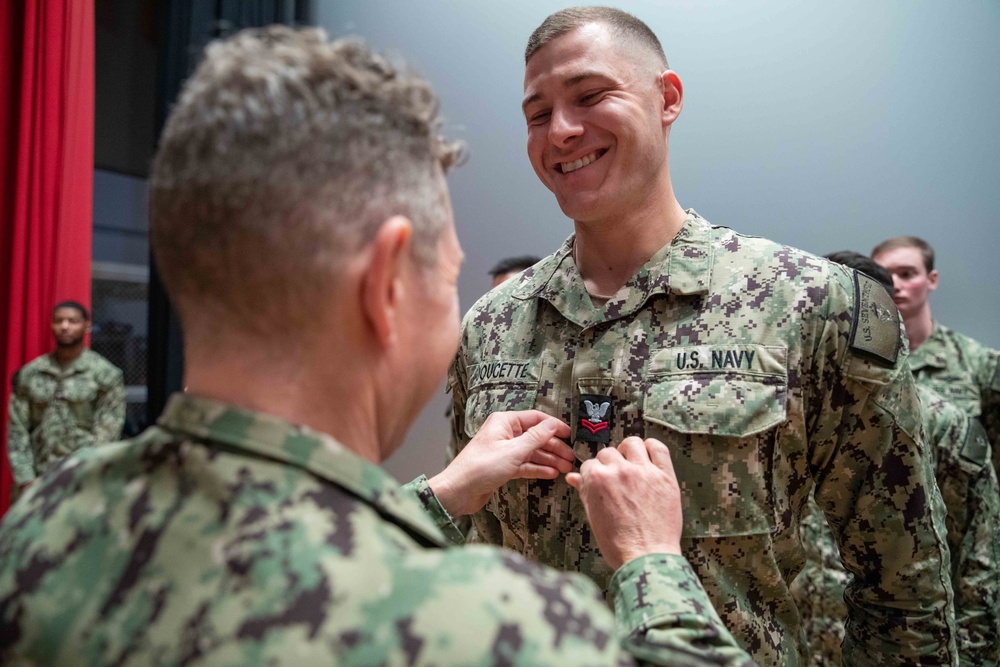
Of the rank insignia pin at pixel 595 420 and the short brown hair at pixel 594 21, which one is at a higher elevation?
the short brown hair at pixel 594 21

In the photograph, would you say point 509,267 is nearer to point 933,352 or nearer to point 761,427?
point 933,352

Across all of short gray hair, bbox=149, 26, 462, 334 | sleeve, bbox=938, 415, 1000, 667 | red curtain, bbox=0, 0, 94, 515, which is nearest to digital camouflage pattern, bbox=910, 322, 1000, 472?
sleeve, bbox=938, 415, 1000, 667

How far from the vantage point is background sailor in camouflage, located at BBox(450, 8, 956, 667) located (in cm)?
124

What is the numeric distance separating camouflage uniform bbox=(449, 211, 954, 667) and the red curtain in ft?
15.5

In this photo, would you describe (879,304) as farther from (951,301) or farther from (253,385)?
(951,301)

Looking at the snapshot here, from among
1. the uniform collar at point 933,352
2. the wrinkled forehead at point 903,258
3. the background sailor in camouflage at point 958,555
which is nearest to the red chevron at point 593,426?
the background sailor in camouflage at point 958,555

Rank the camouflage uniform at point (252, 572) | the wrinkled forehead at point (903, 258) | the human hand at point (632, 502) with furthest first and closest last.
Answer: the wrinkled forehead at point (903, 258) → the human hand at point (632, 502) → the camouflage uniform at point (252, 572)

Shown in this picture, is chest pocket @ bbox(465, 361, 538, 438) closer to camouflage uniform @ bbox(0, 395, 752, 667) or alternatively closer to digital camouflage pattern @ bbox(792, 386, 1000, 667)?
camouflage uniform @ bbox(0, 395, 752, 667)

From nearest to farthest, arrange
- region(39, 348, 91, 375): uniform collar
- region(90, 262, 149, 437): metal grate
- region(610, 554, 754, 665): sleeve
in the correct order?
region(610, 554, 754, 665): sleeve < region(39, 348, 91, 375): uniform collar < region(90, 262, 149, 437): metal grate

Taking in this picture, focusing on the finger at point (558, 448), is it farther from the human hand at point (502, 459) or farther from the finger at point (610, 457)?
the finger at point (610, 457)

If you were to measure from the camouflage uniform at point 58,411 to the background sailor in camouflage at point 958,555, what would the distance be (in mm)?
4011

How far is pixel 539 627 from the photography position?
1.84 feet

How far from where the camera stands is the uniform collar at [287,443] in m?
0.63

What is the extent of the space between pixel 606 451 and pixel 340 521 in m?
0.52
